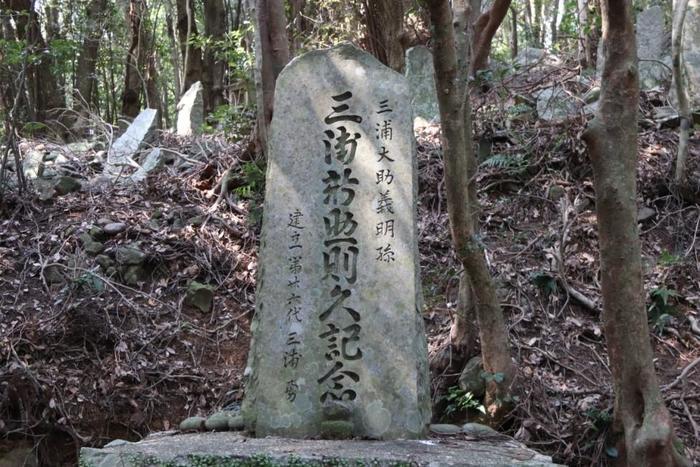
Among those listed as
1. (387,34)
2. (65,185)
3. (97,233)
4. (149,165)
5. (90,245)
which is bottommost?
(90,245)

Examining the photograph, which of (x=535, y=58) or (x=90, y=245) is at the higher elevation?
(x=535, y=58)

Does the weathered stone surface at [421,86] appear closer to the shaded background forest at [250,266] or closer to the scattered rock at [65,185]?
the shaded background forest at [250,266]

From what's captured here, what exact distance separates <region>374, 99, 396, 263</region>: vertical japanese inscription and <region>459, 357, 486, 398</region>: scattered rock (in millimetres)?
1830

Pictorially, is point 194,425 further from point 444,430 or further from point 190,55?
point 190,55

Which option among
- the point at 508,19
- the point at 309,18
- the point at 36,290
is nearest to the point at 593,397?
the point at 36,290

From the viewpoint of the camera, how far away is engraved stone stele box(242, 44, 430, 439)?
383 cm

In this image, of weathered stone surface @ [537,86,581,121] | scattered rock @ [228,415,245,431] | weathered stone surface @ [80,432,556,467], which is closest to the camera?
weathered stone surface @ [80,432,556,467]

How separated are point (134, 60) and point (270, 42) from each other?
7.54 m

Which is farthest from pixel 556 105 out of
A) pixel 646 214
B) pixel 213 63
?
pixel 213 63

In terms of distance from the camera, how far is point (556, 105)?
8.33m

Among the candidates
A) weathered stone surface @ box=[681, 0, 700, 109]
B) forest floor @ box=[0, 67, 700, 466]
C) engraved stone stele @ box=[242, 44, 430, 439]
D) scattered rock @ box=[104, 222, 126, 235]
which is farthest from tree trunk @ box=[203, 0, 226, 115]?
engraved stone stele @ box=[242, 44, 430, 439]

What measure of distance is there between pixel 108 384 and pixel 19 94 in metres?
3.19

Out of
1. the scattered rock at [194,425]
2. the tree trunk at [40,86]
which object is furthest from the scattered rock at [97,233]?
the tree trunk at [40,86]

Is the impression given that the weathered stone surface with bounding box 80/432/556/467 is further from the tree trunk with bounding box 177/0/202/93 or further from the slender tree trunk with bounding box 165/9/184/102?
the slender tree trunk with bounding box 165/9/184/102
